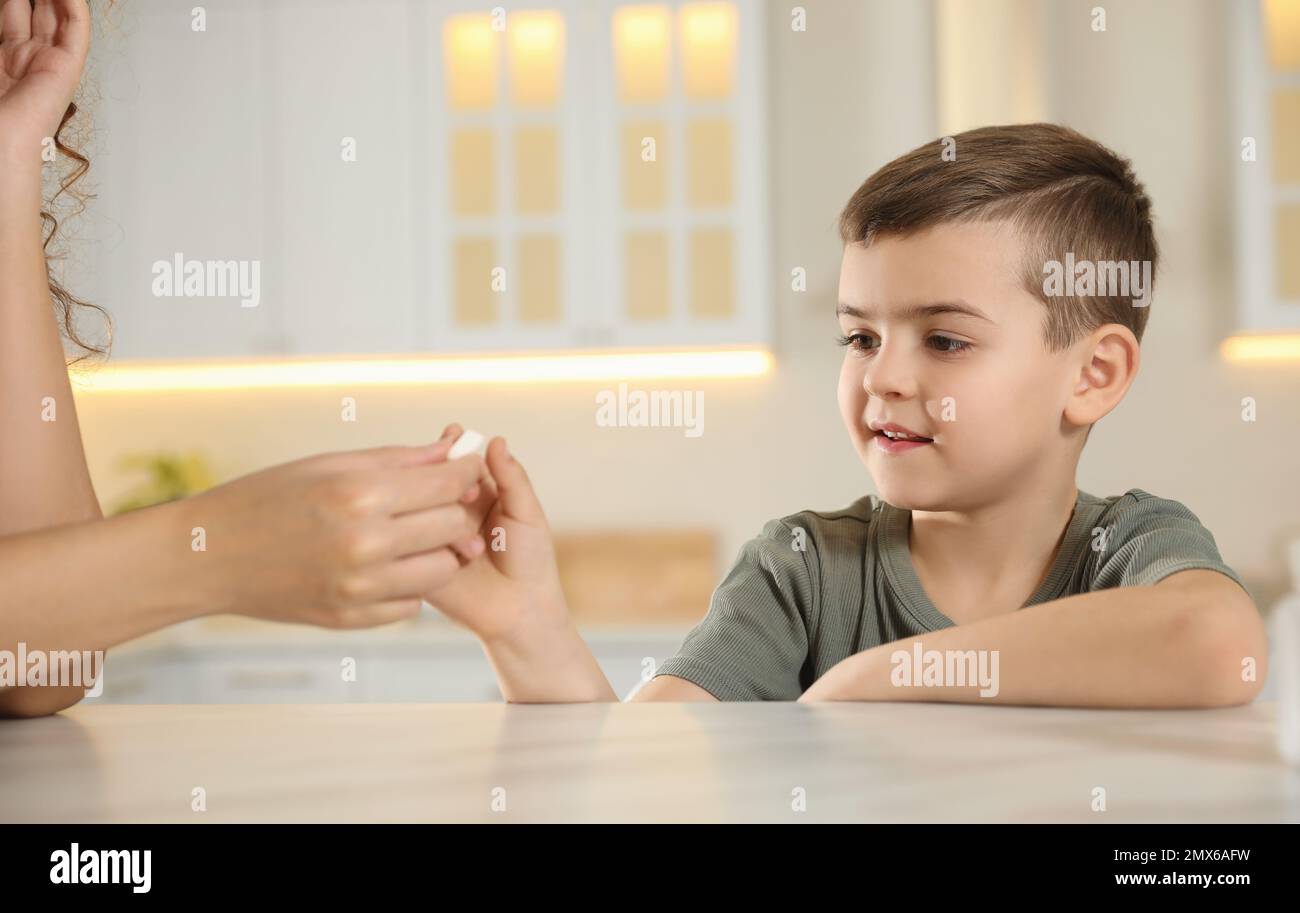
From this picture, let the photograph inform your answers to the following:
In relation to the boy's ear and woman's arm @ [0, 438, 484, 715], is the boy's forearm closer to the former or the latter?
woman's arm @ [0, 438, 484, 715]

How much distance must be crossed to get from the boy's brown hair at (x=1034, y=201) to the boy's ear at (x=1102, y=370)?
1cm

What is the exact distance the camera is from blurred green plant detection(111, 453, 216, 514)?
3152 millimetres

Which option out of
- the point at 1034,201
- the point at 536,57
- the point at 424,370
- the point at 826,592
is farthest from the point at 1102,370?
the point at 424,370

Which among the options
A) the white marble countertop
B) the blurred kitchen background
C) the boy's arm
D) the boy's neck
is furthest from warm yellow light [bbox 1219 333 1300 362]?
the white marble countertop

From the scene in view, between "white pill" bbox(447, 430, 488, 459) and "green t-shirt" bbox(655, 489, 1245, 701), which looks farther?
"green t-shirt" bbox(655, 489, 1245, 701)

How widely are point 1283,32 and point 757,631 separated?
247cm

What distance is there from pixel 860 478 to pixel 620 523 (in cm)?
64

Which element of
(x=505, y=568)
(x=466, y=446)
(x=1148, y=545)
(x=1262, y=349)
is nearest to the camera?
(x=466, y=446)

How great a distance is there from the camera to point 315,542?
518mm

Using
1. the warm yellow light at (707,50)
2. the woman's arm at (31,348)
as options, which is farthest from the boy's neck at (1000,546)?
the warm yellow light at (707,50)

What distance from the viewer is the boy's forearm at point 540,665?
75 cm

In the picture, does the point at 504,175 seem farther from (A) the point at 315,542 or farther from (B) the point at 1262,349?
(A) the point at 315,542

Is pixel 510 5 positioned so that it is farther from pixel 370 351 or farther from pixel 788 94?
pixel 370 351
